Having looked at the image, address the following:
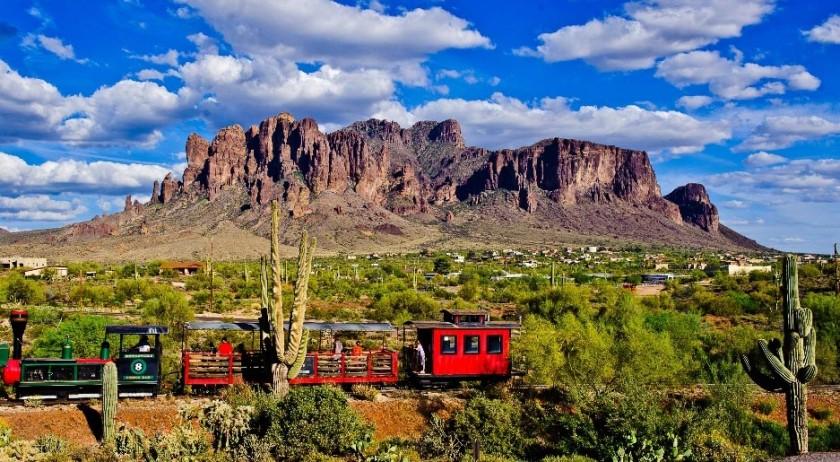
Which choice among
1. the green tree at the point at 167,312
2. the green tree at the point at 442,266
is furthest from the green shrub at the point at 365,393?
the green tree at the point at 442,266

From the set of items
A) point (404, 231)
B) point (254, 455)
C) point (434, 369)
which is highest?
point (404, 231)

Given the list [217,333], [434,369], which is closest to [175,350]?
[217,333]

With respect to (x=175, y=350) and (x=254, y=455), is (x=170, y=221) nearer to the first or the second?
(x=175, y=350)

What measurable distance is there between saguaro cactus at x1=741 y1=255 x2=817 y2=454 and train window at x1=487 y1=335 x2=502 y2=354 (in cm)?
779

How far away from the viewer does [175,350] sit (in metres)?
29.2

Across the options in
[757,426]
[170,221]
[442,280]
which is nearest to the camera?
[757,426]

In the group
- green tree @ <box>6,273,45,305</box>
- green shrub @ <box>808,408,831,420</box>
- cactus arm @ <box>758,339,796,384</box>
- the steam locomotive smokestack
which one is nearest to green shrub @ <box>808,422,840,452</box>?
green shrub @ <box>808,408,831,420</box>

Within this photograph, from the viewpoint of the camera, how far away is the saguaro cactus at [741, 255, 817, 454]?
2003cm

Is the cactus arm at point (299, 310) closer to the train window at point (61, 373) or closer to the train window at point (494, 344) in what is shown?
the train window at point (61, 373)

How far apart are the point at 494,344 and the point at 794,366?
928 cm

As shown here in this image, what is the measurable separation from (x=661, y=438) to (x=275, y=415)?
1040cm

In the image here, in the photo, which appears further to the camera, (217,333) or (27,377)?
(217,333)

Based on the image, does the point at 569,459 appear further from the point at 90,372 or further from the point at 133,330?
the point at 90,372

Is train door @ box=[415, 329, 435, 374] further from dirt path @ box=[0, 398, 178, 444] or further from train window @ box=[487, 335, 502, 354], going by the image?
dirt path @ box=[0, 398, 178, 444]
